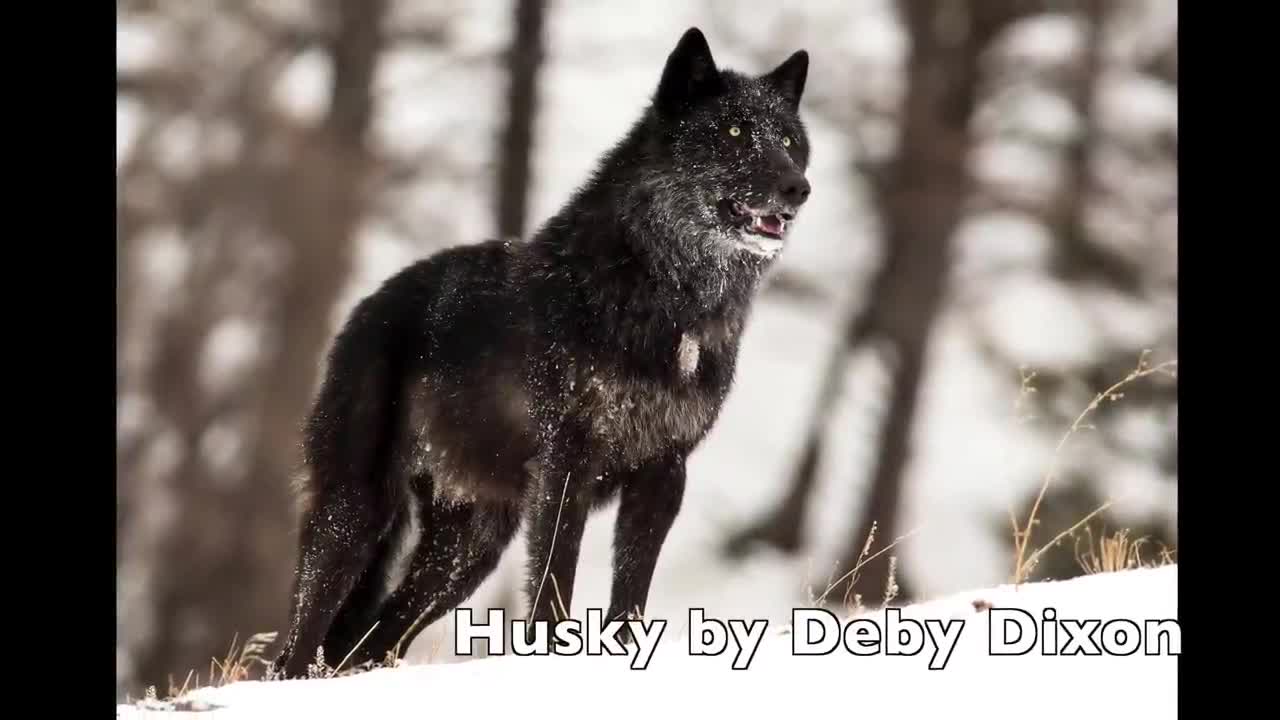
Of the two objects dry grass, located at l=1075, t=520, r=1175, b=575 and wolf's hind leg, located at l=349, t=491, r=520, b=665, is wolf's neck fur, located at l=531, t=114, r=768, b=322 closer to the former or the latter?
wolf's hind leg, located at l=349, t=491, r=520, b=665

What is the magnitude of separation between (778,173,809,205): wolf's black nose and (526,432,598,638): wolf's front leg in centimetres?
119

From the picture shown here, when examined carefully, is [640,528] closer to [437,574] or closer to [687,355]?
[687,355]

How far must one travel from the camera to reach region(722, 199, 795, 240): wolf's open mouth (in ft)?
13.6

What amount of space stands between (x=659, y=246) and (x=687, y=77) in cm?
69

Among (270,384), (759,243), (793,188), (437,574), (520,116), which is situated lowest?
(437,574)

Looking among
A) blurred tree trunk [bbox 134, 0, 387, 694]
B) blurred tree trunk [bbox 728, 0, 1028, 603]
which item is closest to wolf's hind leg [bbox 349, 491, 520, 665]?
blurred tree trunk [bbox 134, 0, 387, 694]

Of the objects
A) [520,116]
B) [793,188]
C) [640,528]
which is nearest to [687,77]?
[793,188]

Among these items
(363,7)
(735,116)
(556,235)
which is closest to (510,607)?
(556,235)

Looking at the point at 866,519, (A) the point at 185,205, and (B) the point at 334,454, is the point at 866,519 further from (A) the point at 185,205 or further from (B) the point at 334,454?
(A) the point at 185,205

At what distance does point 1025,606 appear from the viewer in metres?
3.60

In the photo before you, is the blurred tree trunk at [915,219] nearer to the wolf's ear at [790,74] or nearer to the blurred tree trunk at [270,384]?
the blurred tree trunk at [270,384]

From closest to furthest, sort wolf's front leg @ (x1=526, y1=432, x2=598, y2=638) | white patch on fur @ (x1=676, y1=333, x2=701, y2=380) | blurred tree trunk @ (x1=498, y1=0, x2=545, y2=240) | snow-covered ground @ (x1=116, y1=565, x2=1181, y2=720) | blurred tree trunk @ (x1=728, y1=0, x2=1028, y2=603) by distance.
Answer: snow-covered ground @ (x1=116, y1=565, x2=1181, y2=720) → wolf's front leg @ (x1=526, y1=432, x2=598, y2=638) → white patch on fur @ (x1=676, y1=333, x2=701, y2=380) → blurred tree trunk @ (x1=498, y1=0, x2=545, y2=240) → blurred tree trunk @ (x1=728, y1=0, x2=1028, y2=603)

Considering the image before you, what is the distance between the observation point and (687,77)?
168 inches

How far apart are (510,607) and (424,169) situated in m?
3.44
